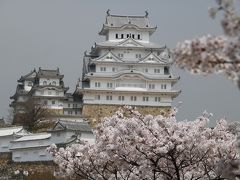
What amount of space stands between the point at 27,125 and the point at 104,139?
1354 inches

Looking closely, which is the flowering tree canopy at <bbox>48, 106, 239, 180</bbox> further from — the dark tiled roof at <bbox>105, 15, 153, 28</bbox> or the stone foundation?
the dark tiled roof at <bbox>105, 15, 153, 28</bbox>

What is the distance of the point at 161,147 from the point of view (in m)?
12.3

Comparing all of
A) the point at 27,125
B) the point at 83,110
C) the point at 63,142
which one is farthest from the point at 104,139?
the point at 83,110

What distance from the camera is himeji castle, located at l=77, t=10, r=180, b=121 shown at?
170 feet

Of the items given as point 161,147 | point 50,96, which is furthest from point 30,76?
point 161,147

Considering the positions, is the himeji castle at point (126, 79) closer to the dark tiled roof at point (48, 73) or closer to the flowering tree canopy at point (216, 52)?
the dark tiled roof at point (48, 73)

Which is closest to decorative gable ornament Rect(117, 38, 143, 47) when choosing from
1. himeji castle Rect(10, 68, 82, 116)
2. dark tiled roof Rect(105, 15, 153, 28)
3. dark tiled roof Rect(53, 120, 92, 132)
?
dark tiled roof Rect(105, 15, 153, 28)

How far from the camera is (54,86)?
54844 mm

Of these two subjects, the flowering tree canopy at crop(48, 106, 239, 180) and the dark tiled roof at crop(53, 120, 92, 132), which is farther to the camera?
the dark tiled roof at crop(53, 120, 92, 132)

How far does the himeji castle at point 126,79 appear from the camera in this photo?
51.8m

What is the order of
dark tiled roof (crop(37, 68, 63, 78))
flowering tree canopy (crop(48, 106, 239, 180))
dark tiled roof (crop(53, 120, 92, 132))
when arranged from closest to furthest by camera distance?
flowering tree canopy (crop(48, 106, 239, 180))
dark tiled roof (crop(53, 120, 92, 132))
dark tiled roof (crop(37, 68, 63, 78))

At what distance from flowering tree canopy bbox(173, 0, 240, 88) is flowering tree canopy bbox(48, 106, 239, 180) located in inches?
280

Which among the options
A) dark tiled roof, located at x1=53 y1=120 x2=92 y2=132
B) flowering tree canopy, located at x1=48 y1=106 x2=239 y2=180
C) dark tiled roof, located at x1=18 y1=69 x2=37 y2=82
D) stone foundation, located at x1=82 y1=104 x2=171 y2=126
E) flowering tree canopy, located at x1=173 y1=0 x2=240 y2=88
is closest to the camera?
flowering tree canopy, located at x1=173 y1=0 x2=240 y2=88

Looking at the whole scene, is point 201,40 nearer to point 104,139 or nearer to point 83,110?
point 104,139
